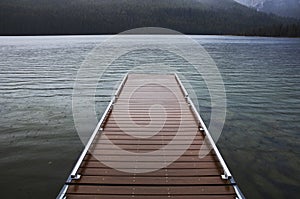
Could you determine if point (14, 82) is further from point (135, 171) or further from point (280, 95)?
point (280, 95)

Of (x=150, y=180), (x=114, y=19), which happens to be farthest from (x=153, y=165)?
(x=114, y=19)

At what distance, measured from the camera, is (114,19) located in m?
148

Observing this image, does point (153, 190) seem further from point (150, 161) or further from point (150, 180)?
point (150, 161)

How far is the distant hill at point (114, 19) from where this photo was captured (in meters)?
123

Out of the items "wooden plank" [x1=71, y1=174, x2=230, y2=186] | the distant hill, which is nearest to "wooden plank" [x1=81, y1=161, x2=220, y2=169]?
"wooden plank" [x1=71, y1=174, x2=230, y2=186]

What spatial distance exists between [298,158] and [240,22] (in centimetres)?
18535

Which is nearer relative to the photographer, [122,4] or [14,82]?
[14,82]

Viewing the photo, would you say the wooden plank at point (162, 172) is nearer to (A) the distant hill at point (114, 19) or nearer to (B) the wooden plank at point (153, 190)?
(B) the wooden plank at point (153, 190)

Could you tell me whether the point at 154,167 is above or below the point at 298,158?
above

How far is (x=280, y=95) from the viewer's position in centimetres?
1400

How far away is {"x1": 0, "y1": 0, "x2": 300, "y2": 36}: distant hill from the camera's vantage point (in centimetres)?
12344

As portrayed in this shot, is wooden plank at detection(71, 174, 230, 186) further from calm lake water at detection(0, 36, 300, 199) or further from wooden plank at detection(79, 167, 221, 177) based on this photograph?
calm lake water at detection(0, 36, 300, 199)

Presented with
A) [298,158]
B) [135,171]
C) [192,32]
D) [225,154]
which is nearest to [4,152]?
[135,171]

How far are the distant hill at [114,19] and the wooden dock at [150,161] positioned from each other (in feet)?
364
